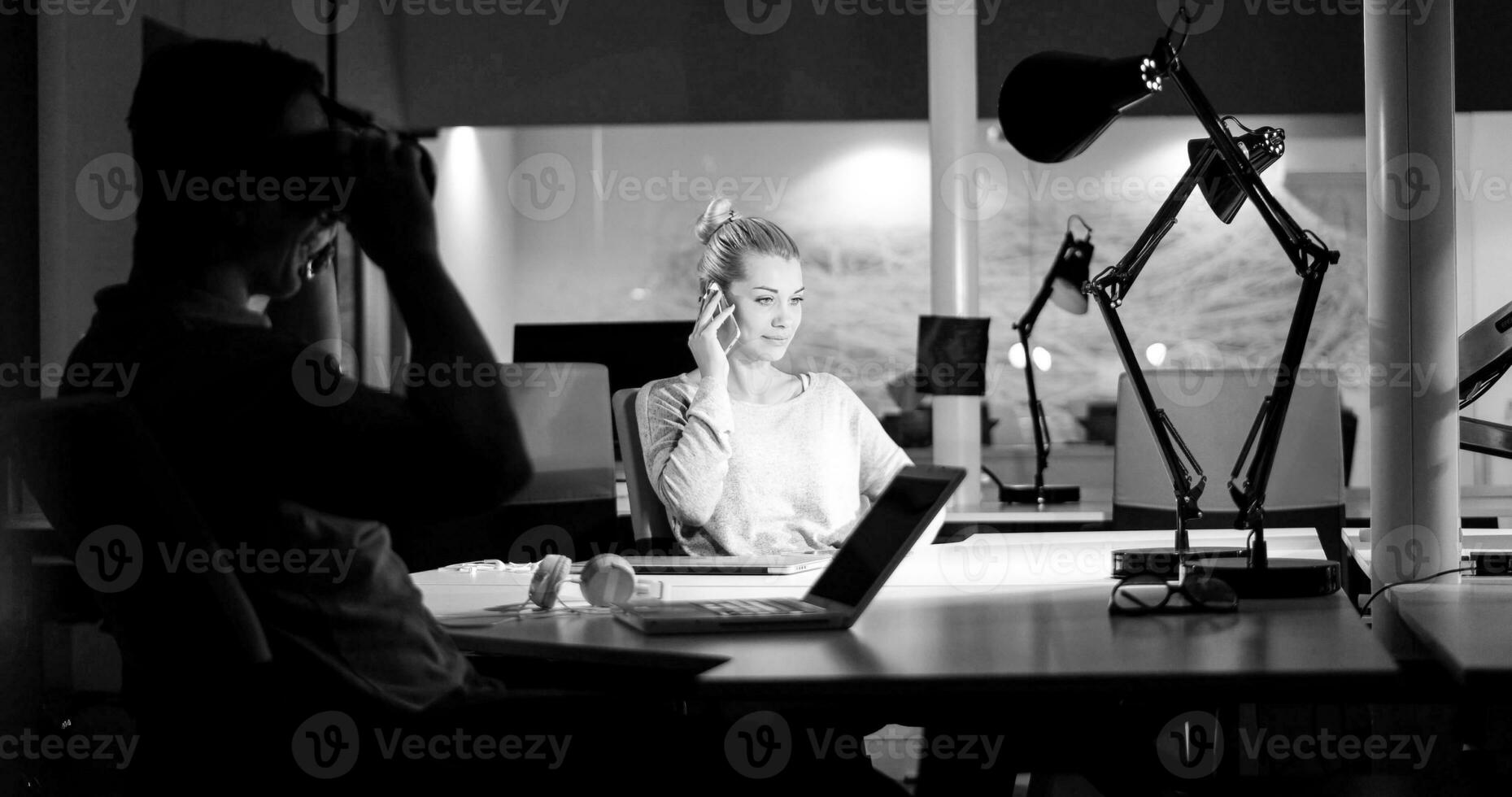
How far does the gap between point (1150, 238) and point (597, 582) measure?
0.81 metres

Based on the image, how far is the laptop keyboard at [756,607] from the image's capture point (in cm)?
131

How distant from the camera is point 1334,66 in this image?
16.5 ft

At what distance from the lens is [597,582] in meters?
1.46

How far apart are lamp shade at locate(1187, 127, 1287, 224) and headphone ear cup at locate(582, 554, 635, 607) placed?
0.84m

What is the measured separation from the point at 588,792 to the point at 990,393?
497cm

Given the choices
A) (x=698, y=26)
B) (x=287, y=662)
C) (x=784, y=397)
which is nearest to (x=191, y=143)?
(x=287, y=662)

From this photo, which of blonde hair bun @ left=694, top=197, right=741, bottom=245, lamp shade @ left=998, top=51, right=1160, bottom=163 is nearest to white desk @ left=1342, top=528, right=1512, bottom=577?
lamp shade @ left=998, top=51, right=1160, bottom=163

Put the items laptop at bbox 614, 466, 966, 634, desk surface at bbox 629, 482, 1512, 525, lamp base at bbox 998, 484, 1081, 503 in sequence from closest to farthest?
laptop at bbox 614, 466, 966, 634, desk surface at bbox 629, 482, 1512, 525, lamp base at bbox 998, 484, 1081, 503
